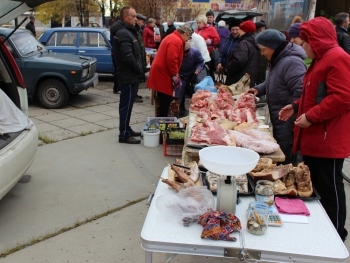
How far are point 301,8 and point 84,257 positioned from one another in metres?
10.8

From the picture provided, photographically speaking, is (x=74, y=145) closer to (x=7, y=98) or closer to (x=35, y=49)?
(x=7, y=98)

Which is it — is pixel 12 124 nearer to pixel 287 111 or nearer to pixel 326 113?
pixel 287 111

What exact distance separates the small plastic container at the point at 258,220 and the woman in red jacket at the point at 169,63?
4.45 meters

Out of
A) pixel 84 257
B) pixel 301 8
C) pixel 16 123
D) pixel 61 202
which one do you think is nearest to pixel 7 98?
pixel 16 123

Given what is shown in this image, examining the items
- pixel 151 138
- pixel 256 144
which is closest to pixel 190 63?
pixel 151 138

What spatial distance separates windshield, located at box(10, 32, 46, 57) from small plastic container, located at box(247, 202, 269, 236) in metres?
7.67

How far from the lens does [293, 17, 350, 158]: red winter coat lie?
2.90 m

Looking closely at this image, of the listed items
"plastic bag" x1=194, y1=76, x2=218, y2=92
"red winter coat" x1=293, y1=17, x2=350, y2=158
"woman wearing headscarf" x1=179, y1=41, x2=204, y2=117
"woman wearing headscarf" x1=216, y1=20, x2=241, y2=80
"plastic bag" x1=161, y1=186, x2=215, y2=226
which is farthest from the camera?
"woman wearing headscarf" x1=179, y1=41, x2=204, y2=117

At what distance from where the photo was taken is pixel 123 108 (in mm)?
6297

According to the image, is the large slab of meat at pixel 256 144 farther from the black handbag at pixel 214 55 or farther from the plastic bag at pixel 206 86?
the black handbag at pixel 214 55

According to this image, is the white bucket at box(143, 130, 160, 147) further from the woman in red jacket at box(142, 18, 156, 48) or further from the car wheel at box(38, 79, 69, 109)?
the woman in red jacket at box(142, 18, 156, 48)

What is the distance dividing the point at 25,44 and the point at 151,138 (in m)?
4.46

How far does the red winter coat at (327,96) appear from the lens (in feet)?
9.51

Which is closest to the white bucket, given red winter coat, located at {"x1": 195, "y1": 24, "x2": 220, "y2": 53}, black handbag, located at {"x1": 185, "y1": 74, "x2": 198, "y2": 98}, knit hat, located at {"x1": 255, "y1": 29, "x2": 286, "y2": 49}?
black handbag, located at {"x1": 185, "y1": 74, "x2": 198, "y2": 98}
